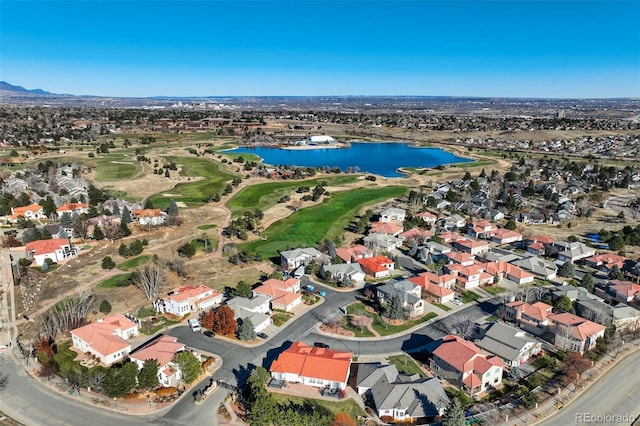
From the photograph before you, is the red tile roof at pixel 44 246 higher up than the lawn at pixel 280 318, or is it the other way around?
the red tile roof at pixel 44 246

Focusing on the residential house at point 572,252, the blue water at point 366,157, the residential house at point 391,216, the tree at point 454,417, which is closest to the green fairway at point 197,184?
the blue water at point 366,157

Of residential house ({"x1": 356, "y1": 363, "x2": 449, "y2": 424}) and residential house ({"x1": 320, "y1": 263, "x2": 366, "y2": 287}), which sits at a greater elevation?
residential house ({"x1": 320, "y1": 263, "x2": 366, "y2": 287})

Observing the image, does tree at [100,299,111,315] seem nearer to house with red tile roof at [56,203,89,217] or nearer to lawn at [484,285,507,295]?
house with red tile roof at [56,203,89,217]

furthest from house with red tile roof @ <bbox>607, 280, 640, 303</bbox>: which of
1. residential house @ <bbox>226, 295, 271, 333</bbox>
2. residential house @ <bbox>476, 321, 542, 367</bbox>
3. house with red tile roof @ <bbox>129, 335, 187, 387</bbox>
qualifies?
house with red tile roof @ <bbox>129, 335, 187, 387</bbox>

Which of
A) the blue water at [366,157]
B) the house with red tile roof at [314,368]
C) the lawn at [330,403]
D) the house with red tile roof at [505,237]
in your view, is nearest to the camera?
the lawn at [330,403]

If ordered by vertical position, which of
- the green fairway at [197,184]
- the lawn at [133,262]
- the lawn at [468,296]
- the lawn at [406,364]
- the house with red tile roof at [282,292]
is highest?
the green fairway at [197,184]

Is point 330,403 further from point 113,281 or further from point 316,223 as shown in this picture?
point 316,223

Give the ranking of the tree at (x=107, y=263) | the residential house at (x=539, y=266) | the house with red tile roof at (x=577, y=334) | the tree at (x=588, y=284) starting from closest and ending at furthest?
1. the house with red tile roof at (x=577, y=334)
2. the tree at (x=588, y=284)
3. the residential house at (x=539, y=266)
4. the tree at (x=107, y=263)

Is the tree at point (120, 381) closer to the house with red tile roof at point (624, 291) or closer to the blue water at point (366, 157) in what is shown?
the house with red tile roof at point (624, 291)
